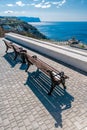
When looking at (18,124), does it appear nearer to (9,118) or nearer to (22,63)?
(9,118)

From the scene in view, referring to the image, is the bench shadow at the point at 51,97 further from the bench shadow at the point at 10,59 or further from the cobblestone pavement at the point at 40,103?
the bench shadow at the point at 10,59

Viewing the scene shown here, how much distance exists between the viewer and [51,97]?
4887 millimetres

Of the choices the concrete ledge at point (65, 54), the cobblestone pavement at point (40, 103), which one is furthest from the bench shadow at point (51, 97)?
the concrete ledge at point (65, 54)

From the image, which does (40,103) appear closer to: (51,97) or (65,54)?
(51,97)

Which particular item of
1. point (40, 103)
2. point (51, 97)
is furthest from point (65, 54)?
point (40, 103)

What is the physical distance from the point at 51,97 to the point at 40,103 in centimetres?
45

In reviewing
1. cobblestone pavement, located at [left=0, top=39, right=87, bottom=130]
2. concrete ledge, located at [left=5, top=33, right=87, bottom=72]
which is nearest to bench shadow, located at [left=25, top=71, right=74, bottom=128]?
cobblestone pavement, located at [left=0, top=39, right=87, bottom=130]

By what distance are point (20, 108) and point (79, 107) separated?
62.3 inches

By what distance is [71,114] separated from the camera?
4.01 meters

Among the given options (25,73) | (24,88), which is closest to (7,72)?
(25,73)

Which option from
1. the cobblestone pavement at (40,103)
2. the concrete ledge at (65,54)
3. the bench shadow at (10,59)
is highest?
the concrete ledge at (65,54)

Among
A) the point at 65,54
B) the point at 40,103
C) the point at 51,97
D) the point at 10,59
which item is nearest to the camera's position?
the point at 40,103

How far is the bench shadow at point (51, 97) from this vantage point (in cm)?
416

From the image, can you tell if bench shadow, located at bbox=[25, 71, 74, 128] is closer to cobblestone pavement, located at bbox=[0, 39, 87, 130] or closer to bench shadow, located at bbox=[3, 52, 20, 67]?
cobblestone pavement, located at bbox=[0, 39, 87, 130]
